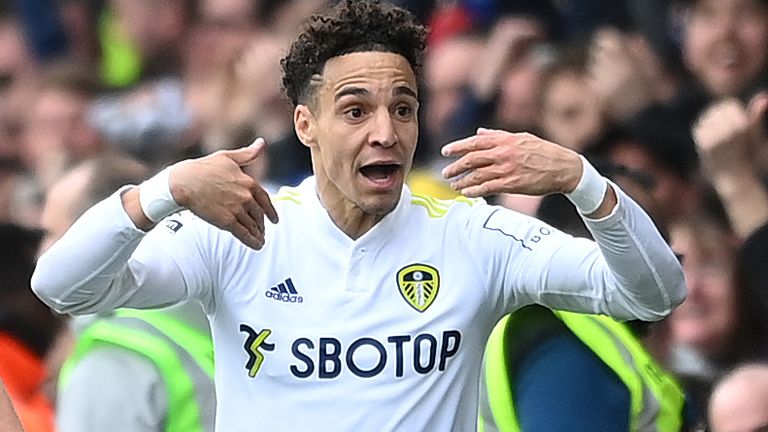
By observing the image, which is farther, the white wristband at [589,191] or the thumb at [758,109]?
the thumb at [758,109]

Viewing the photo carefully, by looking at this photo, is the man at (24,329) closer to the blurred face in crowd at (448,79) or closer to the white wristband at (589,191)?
the white wristband at (589,191)

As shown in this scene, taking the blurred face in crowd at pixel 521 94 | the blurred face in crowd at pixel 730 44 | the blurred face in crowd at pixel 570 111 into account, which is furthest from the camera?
the blurred face in crowd at pixel 521 94

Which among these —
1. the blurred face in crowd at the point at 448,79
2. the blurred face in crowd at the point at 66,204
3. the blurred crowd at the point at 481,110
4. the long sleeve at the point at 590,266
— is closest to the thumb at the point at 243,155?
the long sleeve at the point at 590,266

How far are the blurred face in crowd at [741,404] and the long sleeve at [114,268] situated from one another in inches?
68.8

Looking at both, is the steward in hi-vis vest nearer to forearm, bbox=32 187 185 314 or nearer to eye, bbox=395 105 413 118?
eye, bbox=395 105 413 118

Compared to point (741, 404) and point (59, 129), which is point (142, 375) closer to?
point (741, 404)

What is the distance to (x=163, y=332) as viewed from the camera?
12.2 ft

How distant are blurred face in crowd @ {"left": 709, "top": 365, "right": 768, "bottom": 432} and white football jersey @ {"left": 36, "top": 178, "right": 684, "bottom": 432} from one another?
1.28m

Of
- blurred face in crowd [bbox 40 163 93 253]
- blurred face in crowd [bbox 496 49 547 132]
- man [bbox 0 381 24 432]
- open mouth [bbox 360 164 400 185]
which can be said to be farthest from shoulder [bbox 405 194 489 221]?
blurred face in crowd [bbox 496 49 547 132]

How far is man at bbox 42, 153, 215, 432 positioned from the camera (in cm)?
359

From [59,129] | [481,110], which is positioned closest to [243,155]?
[481,110]

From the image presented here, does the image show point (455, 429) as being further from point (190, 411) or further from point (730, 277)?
point (730, 277)

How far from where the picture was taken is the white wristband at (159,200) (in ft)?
11.0

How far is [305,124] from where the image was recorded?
3713mm
